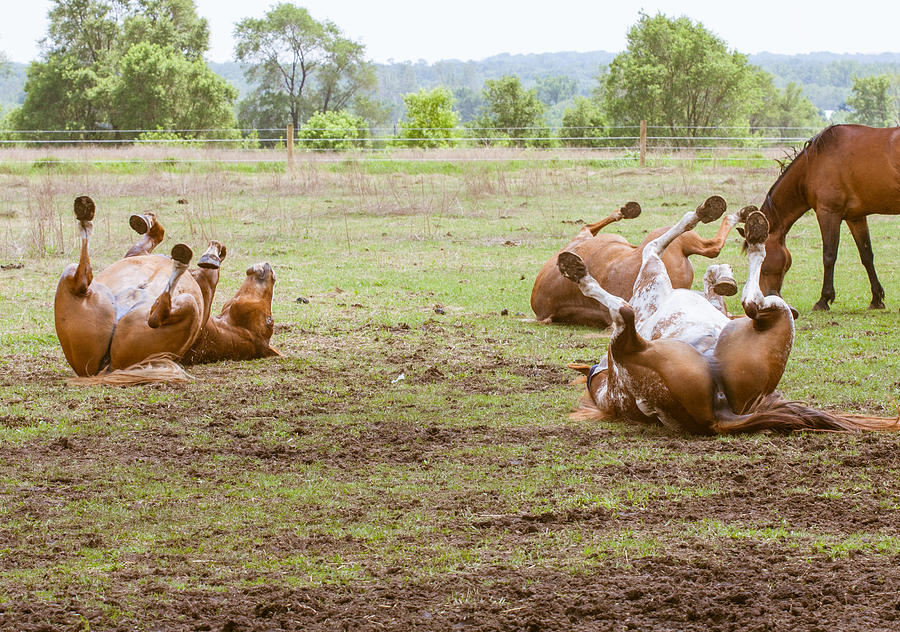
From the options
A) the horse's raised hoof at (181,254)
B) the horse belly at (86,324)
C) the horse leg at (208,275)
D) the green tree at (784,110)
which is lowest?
the horse belly at (86,324)

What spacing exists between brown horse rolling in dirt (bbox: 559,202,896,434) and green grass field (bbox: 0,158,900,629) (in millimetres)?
Answer: 160

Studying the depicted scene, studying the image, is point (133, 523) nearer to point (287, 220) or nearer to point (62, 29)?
point (287, 220)

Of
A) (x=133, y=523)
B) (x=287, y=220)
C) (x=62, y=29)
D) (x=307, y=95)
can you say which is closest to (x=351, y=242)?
(x=287, y=220)

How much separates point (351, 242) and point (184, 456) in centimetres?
1010

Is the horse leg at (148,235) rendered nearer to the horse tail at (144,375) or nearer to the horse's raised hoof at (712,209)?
the horse tail at (144,375)

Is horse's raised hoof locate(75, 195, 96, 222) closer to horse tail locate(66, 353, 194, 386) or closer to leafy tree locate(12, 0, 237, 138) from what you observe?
horse tail locate(66, 353, 194, 386)

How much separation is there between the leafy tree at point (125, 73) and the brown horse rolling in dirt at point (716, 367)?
52560 millimetres

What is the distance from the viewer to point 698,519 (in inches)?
155

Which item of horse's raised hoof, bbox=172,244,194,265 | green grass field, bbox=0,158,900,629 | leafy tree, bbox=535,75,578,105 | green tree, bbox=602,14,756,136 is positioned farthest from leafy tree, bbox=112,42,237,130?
leafy tree, bbox=535,75,578,105

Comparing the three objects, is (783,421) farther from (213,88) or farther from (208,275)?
(213,88)

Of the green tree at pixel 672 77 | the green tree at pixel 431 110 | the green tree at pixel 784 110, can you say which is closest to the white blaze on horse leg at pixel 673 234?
the green tree at pixel 431 110

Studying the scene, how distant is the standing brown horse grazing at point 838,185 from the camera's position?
9.80m

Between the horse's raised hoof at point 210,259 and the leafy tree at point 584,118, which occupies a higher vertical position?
the leafy tree at point 584,118

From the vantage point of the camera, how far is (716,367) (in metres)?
5.02
